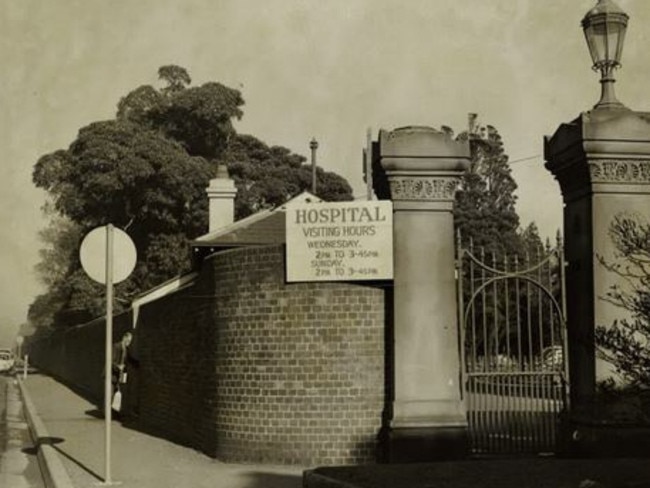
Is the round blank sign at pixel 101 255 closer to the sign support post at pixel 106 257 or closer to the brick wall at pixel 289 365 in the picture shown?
the sign support post at pixel 106 257

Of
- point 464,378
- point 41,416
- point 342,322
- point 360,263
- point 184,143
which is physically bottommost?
point 41,416

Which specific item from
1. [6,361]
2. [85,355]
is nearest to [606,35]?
[85,355]

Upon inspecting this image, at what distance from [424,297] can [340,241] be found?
3.79 feet

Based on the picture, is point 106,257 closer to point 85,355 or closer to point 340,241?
point 340,241

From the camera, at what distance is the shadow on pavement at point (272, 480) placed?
930 centimetres

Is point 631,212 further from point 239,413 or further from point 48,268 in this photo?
point 48,268

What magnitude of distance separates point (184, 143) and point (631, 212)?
113 feet

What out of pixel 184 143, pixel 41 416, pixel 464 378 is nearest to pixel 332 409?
pixel 464 378

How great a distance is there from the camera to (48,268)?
201 ft

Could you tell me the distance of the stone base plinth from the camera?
33.1 feet

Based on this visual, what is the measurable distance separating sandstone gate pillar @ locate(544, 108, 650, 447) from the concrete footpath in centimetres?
325

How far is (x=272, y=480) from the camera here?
965cm

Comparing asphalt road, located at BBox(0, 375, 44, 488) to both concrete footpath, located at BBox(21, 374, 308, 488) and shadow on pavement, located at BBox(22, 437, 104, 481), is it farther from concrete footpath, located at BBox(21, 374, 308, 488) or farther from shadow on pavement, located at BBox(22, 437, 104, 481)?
concrete footpath, located at BBox(21, 374, 308, 488)

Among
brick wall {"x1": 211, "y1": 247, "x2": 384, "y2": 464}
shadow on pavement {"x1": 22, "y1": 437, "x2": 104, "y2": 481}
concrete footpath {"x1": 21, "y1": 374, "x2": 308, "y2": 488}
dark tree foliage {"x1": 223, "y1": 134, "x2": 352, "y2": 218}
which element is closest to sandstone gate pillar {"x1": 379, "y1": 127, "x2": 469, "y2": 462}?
brick wall {"x1": 211, "y1": 247, "x2": 384, "y2": 464}
